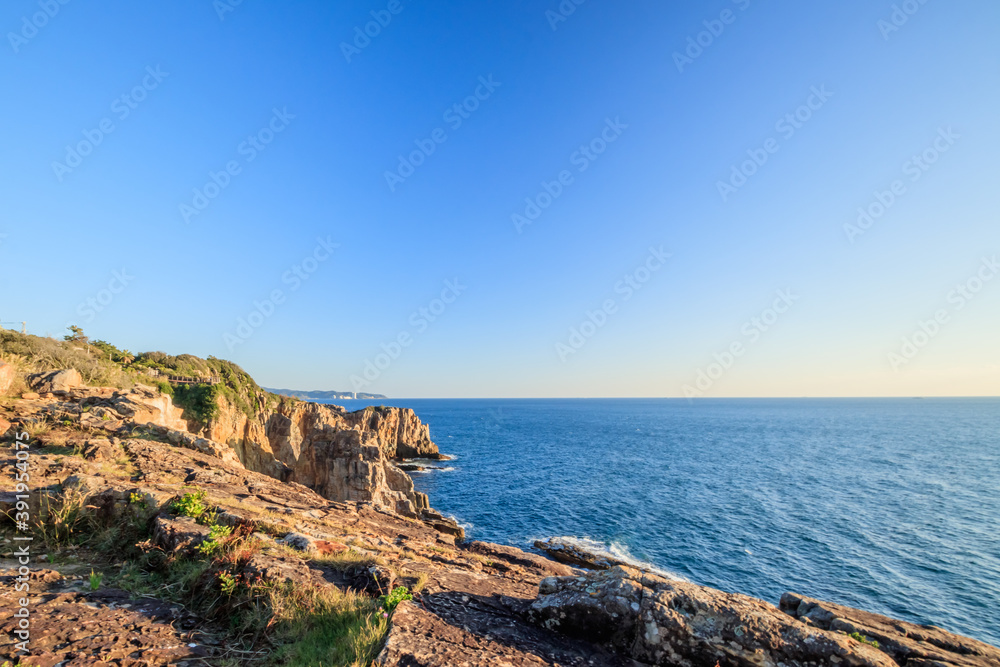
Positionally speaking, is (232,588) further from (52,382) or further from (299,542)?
(52,382)

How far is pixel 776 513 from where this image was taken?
126 feet

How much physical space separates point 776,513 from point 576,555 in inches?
966

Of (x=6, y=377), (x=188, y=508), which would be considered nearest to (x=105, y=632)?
(x=188, y=508)

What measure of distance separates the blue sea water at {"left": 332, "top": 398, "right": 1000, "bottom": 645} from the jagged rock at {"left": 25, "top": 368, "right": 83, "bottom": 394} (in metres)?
26.9

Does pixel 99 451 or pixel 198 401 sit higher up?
pixel 198 401

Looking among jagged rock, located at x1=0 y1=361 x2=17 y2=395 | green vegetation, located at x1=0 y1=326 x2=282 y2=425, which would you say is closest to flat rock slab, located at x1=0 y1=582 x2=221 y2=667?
jagged rock, located at x1=0 y1=361 x2=17 y2=395

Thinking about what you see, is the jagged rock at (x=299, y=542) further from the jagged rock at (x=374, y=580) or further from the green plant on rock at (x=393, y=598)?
the green plant on rock at (x=393, y=598)

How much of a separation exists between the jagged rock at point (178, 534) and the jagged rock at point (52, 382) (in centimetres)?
1338

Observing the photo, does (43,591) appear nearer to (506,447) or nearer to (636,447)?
(506,447)

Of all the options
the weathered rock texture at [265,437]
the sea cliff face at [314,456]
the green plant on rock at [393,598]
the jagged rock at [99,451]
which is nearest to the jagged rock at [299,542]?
the green plant on rock at [393,598]

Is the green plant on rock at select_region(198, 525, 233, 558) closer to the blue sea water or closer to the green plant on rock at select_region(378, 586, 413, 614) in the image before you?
the green plant on rock at select_region(378, 586, 413, 614)

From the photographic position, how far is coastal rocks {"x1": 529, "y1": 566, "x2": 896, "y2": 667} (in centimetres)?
562

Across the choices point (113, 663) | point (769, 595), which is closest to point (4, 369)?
point (113, 663)

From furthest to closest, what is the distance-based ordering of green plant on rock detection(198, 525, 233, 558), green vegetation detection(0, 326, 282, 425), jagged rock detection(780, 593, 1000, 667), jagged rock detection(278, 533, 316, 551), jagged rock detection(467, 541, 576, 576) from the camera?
1. green vegetation detection(0, 326, 282, 425)
2. jagged rock detection(467, 541, 576, 576)
3. jagged rock detection(278, 533, 316, 551)
4. jagged rock detection(780, 593, 1000, 667)
5. green plant on rock detection(198, 525, 233, 558)
